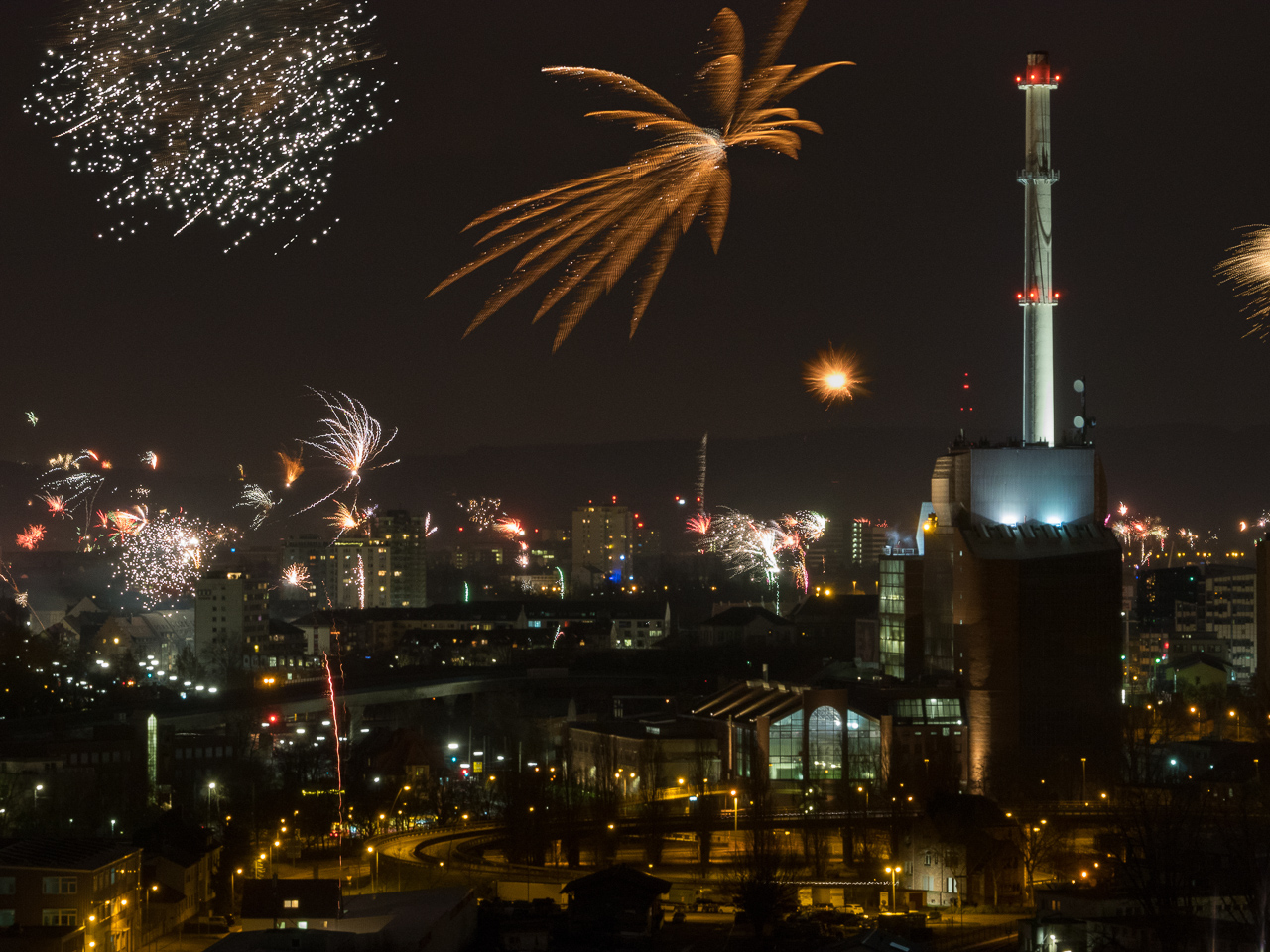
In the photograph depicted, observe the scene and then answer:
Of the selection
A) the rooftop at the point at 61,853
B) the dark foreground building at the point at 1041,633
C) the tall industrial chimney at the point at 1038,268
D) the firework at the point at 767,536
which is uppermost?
the tall industrial chimney at the point at 1038,268

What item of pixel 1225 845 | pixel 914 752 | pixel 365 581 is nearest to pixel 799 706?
pixel 914 752

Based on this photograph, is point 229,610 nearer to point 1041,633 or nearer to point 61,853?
point 1041,633

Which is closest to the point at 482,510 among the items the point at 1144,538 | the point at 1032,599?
the point at 1144,538

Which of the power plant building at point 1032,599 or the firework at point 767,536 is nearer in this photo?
the power plant building at point 1032,599

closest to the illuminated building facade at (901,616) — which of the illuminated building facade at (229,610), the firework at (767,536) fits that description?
the firework at (767,536)

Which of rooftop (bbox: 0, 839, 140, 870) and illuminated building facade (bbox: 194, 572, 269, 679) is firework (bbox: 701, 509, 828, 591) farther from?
rooftop (bbox: 0, 839, 140, 870)

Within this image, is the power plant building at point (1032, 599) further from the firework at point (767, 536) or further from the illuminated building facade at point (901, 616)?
the firework at point (767, 536)

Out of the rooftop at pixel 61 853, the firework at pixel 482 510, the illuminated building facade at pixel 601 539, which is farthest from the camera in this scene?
the firework at pixel 482 510

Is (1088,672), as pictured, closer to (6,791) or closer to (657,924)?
(657,924)
